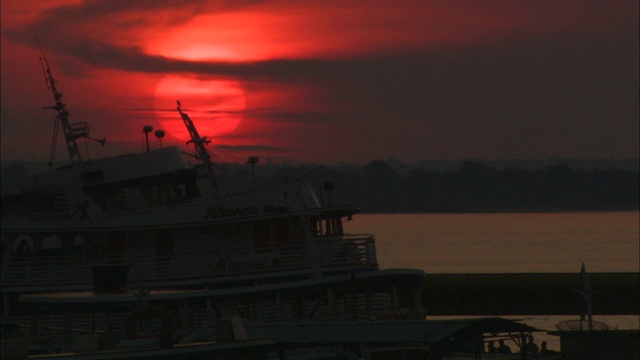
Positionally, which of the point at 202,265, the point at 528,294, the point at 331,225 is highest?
the point at 528,294

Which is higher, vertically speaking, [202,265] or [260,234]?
[260,234]

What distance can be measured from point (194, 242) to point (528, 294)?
934 inches

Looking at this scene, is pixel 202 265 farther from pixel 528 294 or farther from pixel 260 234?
pixel 528 294

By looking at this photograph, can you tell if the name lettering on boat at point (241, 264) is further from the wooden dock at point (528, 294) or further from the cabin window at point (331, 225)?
the wooden dock at point (528, 294)

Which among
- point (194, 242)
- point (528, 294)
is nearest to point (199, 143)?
point (194, 242)

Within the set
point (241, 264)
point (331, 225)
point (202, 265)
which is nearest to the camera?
point (241, 264)

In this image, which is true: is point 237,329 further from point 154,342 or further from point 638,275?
point 638,275

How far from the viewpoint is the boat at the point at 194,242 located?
5150cm

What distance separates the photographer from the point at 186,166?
187ft

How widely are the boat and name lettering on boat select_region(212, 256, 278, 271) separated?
0.04m

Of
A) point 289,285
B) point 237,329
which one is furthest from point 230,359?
point 289,285

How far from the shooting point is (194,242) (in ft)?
179

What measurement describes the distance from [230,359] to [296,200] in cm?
2090

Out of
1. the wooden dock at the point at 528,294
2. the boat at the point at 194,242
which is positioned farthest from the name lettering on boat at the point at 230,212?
the wooden dock at the point at 528,294
